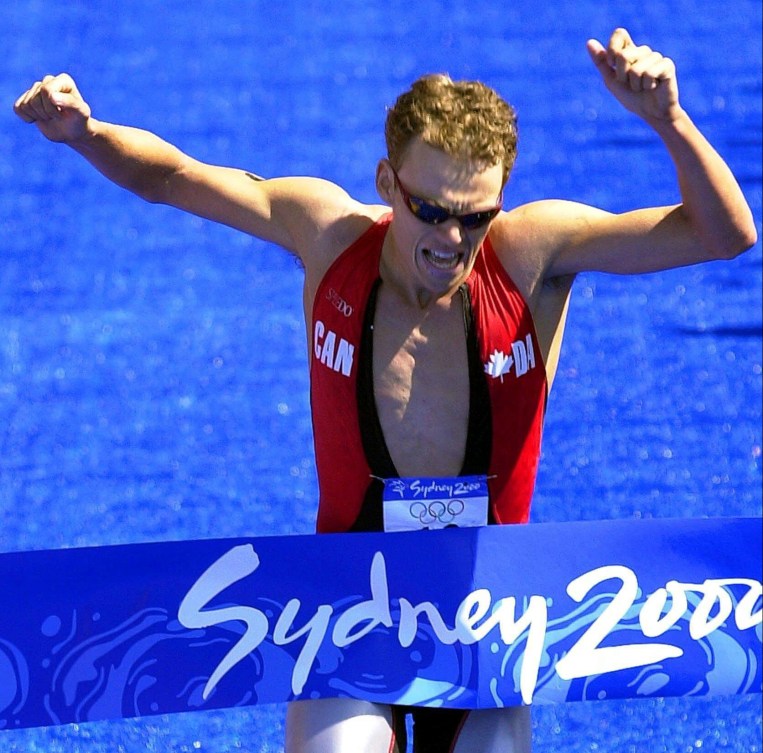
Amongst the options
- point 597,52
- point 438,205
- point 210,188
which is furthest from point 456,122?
point 210,188

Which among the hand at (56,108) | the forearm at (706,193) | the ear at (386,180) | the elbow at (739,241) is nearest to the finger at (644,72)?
the forearm at (706,193)

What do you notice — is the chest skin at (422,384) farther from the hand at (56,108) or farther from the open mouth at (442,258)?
the hand at (56,108)

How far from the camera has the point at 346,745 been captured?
281cm

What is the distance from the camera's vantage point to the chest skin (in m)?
2.99

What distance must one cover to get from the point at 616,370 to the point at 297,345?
1.18 meters

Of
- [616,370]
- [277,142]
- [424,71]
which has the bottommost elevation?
[616,370]

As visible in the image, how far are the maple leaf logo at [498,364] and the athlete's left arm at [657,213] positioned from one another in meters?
0.18

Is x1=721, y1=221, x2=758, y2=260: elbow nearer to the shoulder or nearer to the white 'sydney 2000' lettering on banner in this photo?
the shoulder

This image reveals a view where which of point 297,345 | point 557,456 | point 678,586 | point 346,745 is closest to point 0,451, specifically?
point 297,345

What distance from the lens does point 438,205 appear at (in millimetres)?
2754

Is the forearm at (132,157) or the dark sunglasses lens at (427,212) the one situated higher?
the forearm at (132,157)

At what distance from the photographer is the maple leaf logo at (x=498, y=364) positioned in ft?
9.70

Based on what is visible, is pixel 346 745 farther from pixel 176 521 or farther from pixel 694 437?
pixel 694 437

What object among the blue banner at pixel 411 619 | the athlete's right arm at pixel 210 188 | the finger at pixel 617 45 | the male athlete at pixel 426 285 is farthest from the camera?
the athlete's right arm at pixel 210 188
